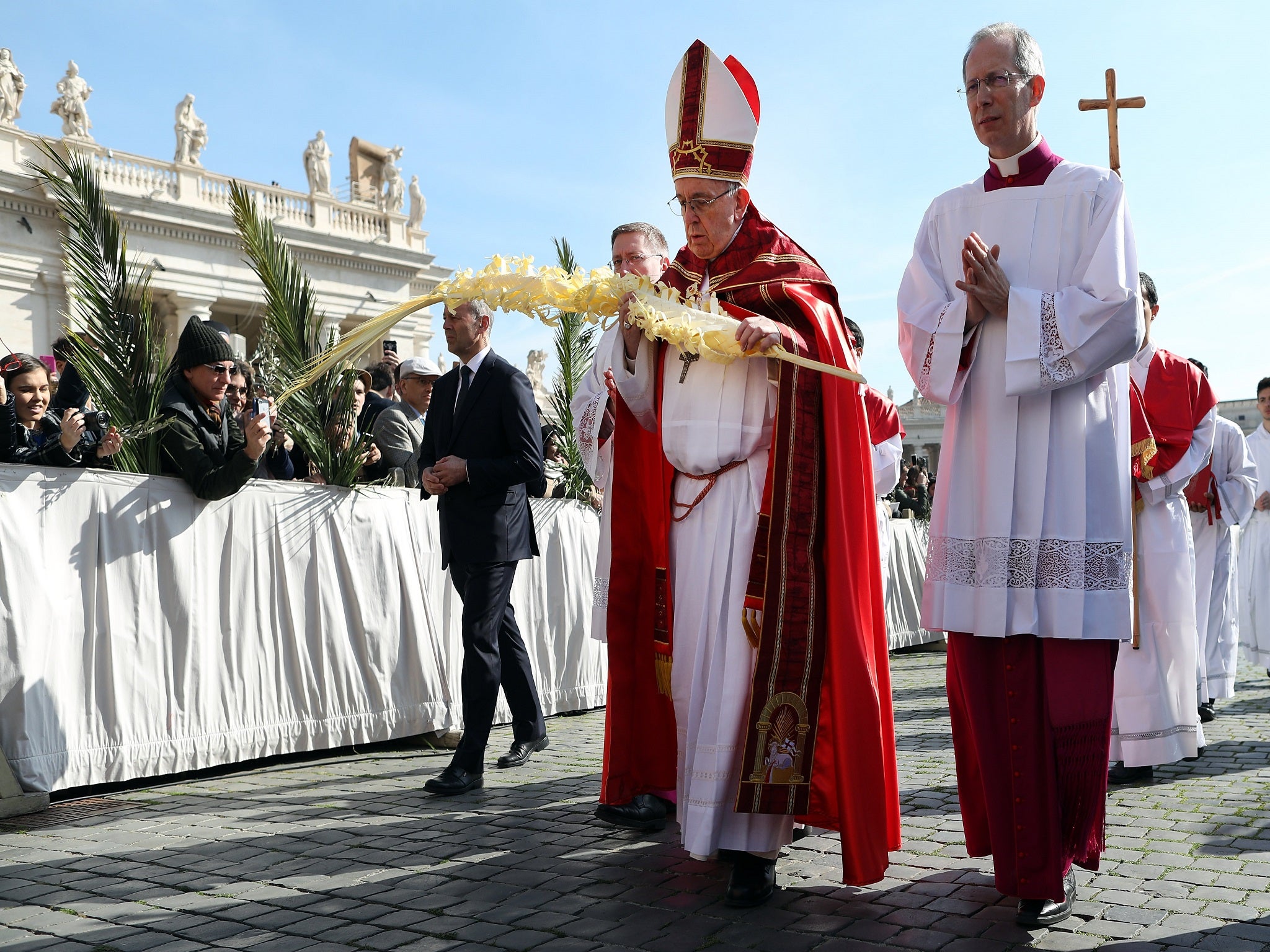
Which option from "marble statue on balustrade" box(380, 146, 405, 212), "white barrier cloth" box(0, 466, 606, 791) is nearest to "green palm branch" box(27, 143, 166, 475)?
"white barrier cloth" box(0, 466, 606, 791)

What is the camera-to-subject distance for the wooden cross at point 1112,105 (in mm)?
5359

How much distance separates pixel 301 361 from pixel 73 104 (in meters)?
30.5

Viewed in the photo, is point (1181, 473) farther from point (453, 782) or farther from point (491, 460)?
point (453, 782)

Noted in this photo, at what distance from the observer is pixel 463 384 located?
237 inches

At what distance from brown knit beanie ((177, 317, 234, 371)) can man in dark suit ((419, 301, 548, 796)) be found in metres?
1.15

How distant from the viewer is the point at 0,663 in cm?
500

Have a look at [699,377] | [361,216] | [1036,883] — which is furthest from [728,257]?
[361,216]

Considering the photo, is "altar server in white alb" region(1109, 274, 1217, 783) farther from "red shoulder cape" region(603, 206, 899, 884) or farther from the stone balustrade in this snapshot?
the stone balustrade

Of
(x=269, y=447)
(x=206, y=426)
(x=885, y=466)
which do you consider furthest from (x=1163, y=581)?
(x=269, y=447)

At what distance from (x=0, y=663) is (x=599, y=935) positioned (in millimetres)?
3220

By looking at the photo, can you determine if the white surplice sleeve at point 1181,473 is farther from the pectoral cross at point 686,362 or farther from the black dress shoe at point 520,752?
the black dress shoe at point 520,752

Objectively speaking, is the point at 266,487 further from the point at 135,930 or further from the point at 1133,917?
the point at 1133,917

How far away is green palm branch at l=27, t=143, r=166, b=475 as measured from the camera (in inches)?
233

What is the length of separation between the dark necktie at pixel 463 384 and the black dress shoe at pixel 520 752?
6.06ft
